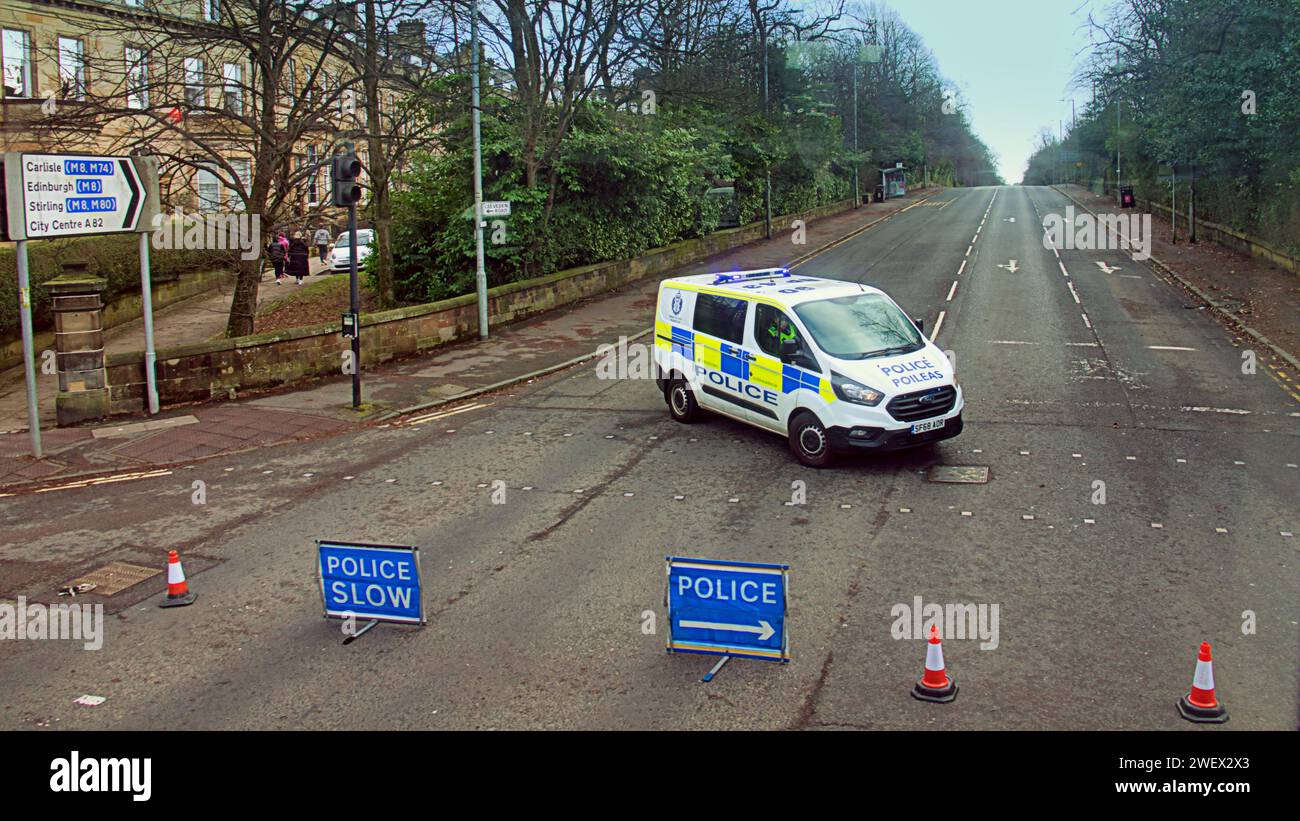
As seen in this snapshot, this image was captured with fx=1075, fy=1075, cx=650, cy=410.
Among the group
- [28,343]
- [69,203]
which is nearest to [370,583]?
[28,343]

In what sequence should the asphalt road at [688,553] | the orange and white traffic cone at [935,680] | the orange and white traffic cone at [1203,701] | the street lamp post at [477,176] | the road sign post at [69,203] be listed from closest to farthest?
the orange and white traffic cone at [1203,701]
the orange and white traffic cone at [935,680]
the asphalt road at [688,553]
the road sign post at [69,203]
the street lamp post at [477,176]

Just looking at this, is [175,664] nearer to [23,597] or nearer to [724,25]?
[23,597]

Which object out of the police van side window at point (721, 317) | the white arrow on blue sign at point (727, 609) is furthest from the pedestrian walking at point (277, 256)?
the white arrow on blue sign at point (727, 609)

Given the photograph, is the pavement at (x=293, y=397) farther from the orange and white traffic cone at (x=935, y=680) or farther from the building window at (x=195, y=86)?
the orange and white traffic cone at (x=935, y=680)

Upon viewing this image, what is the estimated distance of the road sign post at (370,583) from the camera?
796 centimetres

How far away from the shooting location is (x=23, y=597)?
9148mm

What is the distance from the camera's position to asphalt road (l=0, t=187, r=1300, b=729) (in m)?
6.80

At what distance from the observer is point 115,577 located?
31.6 ft

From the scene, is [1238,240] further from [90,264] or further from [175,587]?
[175,587]

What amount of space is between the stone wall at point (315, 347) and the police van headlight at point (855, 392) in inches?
403

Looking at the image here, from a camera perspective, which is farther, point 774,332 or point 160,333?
point 160,333

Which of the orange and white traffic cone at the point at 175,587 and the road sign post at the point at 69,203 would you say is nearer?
the orange and white traffic cone at the point at 175,587

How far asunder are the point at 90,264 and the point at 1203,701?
87.0 feet

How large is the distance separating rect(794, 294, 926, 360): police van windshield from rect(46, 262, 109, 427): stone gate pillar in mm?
10455
